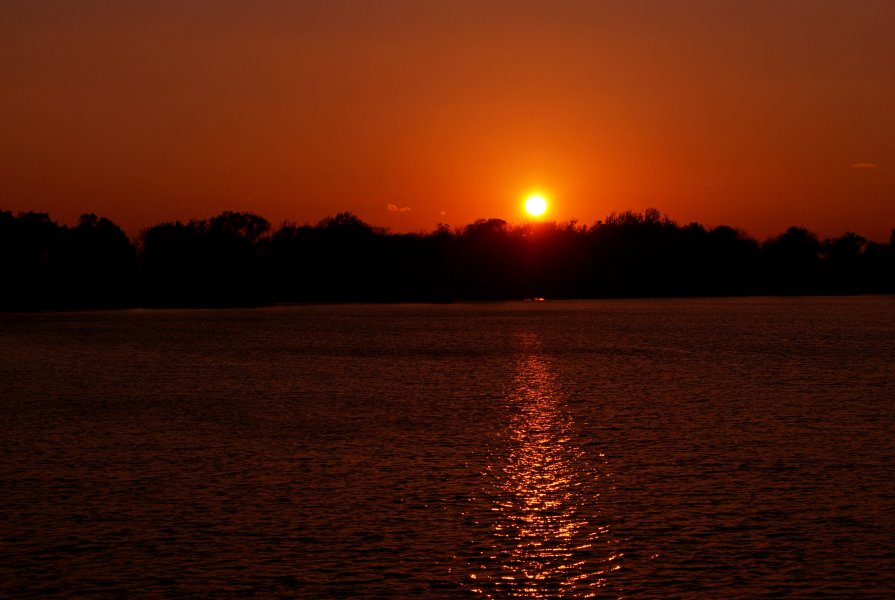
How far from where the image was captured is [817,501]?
1862cm

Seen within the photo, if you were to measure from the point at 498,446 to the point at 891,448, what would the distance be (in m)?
8.35

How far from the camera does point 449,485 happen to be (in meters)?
20.3

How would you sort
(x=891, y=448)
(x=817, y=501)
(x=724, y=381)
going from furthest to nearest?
(x=724, y=381)
(x=891, y=448)
(x=817, y=501)

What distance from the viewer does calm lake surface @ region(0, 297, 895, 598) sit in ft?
47.8

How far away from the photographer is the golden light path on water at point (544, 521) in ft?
46.7

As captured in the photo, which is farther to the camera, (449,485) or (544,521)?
(449,485)

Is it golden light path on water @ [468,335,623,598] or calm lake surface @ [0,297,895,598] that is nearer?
golden light path on water @ [468,335,623,598]

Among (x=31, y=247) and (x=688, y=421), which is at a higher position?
(x=31, y=247)

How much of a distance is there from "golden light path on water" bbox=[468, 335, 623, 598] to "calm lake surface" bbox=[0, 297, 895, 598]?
0.06 meters

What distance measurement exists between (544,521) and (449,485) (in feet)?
10.4

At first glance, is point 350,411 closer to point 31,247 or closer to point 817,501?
point 817,501

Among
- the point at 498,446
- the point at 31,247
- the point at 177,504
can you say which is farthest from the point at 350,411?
the point at 31,247

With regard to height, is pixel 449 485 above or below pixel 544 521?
above

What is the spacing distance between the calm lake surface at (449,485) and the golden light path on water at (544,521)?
0.06 metres
